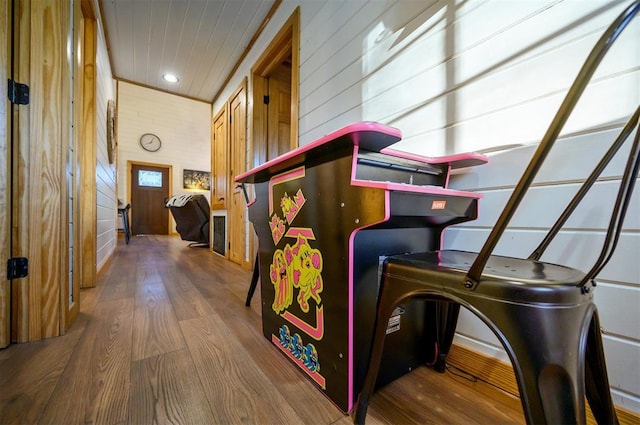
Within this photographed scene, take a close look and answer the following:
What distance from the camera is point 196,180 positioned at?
5980mm

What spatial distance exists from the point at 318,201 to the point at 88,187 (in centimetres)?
214

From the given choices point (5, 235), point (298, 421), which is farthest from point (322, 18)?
point (298, 421)

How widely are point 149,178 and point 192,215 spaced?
2.63 m

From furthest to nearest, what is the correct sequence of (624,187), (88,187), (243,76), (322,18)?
(243,76), (88,187), (322,18), (624,187)

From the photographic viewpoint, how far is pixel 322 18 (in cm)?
168

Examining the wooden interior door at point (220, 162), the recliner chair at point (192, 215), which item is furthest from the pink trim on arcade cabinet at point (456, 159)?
the recliner chair at point (192, 215)

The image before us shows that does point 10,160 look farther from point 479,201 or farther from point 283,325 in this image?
point 479,201

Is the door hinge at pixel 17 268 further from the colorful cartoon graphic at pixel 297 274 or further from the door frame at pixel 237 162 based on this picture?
the door frame at pixel 237 162

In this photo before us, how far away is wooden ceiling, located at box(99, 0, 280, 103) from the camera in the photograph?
2281mm

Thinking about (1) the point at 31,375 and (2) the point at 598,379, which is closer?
(2) the point at 598,379

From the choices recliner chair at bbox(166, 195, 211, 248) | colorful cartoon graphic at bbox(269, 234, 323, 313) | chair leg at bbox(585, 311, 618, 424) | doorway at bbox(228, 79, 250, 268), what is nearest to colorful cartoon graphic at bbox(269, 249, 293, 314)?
colorful cartoon graphic at bbox(269, 234, 323, 313)

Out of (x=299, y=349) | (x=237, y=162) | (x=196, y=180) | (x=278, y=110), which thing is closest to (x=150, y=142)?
(x=196, y=180)

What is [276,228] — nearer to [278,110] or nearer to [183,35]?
[278,110]

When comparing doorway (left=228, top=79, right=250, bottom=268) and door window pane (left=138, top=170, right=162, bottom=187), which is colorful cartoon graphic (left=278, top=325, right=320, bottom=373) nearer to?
doorway (left=228, top=79, right=250, bottom=268)
